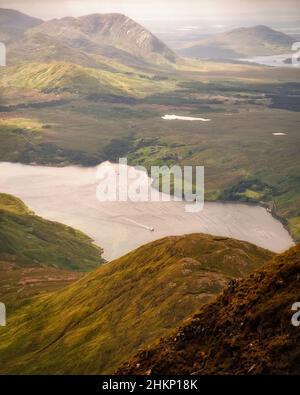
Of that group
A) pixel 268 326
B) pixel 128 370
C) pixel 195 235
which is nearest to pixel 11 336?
pixel 195 235

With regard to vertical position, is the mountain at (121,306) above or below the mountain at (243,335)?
below

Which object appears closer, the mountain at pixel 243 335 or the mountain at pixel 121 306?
the mountain at pixel 243 335

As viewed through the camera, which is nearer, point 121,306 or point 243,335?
point 243,335

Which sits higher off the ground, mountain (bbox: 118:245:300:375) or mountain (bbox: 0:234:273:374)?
mountain (bbox: 118:245:300:375)

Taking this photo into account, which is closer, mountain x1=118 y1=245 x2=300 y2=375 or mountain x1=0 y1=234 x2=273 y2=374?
mountain x1=118 y1=245 x2=300 y2=375
